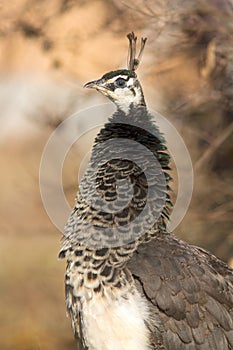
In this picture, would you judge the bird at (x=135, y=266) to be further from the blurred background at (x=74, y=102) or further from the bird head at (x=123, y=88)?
the blurred background at (x=74, y=102)

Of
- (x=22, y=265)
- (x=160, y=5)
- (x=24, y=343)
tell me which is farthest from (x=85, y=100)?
(x=24, y=343)

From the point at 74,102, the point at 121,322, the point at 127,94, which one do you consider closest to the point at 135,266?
the point at 121,322

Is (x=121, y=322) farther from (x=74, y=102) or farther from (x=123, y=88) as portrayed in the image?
(x=74, y=102)

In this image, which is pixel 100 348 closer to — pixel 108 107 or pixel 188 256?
pixel 188 256

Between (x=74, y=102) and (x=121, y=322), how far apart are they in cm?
246

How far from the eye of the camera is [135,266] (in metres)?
2.65

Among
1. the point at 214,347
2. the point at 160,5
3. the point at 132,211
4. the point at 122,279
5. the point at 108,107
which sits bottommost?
the point at 214,347

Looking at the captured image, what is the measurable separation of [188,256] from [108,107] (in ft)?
6.04

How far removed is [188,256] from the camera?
2760 mm

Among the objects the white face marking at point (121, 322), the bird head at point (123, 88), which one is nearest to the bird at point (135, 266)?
the white face marking at point (121, 322)

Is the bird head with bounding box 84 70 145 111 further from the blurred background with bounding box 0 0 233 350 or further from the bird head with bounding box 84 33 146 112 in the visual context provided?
the blurred background with bounding box 0 0 233 350

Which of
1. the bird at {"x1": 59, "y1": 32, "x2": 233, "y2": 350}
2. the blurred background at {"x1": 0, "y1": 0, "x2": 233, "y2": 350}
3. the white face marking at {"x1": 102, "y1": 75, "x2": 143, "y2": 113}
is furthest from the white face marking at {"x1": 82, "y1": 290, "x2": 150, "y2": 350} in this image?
the blurred background at {"x1": 0, "y1": 0, "x2": 233, "y2": 350}

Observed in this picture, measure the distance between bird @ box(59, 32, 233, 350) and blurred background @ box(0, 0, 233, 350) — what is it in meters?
1.84

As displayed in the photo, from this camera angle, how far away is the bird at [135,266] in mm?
2598
